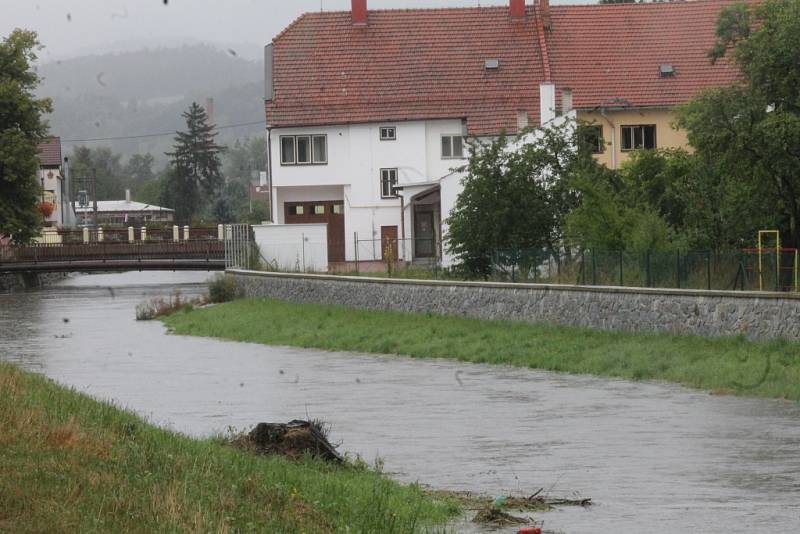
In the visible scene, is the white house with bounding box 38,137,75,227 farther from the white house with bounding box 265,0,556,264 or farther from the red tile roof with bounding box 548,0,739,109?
the red tile roof with bounding box 548,0,739,109

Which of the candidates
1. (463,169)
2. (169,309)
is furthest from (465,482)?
(169,309)

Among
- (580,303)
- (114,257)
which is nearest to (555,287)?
(580,303)

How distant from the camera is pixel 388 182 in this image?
2884 inches

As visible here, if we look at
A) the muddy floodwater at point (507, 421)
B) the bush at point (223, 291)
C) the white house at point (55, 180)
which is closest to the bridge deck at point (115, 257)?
the bush at point (223, 291)

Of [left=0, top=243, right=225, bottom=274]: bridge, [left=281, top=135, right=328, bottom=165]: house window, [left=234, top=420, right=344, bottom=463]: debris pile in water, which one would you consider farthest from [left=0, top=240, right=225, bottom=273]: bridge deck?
[left=234, top=420, right=344, bottom=463]: debris pile in water

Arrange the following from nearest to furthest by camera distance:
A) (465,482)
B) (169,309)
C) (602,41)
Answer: (465,482)
(169,309)
(602,41)

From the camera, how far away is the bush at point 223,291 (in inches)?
2299

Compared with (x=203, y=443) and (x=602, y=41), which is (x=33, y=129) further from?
(x=203, y=443)

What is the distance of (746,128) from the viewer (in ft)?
117

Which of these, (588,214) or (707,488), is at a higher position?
(588,214)

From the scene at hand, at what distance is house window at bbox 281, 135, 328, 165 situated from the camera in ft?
240

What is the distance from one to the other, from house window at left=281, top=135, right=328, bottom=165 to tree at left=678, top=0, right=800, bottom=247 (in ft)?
121

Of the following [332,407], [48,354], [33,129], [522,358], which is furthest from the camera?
[33,129]

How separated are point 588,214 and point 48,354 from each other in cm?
1426
